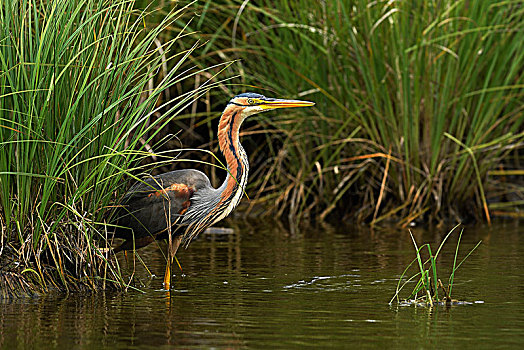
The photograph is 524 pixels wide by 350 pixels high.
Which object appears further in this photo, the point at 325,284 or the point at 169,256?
the point at 169,256

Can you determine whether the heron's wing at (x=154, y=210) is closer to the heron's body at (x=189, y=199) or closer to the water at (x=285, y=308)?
the heron's body at (x=189, y=199)

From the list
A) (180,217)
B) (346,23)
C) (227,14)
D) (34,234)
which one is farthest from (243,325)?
(227,14)

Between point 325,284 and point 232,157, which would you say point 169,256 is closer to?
point 232,157

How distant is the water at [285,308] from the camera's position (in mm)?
4477

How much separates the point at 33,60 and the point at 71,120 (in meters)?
0.40

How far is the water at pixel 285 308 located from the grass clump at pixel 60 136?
275 mm

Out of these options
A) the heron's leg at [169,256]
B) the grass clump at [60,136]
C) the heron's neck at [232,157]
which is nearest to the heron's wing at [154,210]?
the heron's leg at [169,256]

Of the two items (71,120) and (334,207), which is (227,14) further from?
(71,120)

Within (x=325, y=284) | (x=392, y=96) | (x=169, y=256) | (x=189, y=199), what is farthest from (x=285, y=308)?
(x=392, y=96)

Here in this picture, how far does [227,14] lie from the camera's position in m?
10.5

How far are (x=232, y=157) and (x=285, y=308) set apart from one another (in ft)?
5.23

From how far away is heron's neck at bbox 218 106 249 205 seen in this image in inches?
258

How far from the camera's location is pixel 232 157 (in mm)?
6621

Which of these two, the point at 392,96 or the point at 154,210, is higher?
the point at 392,96
